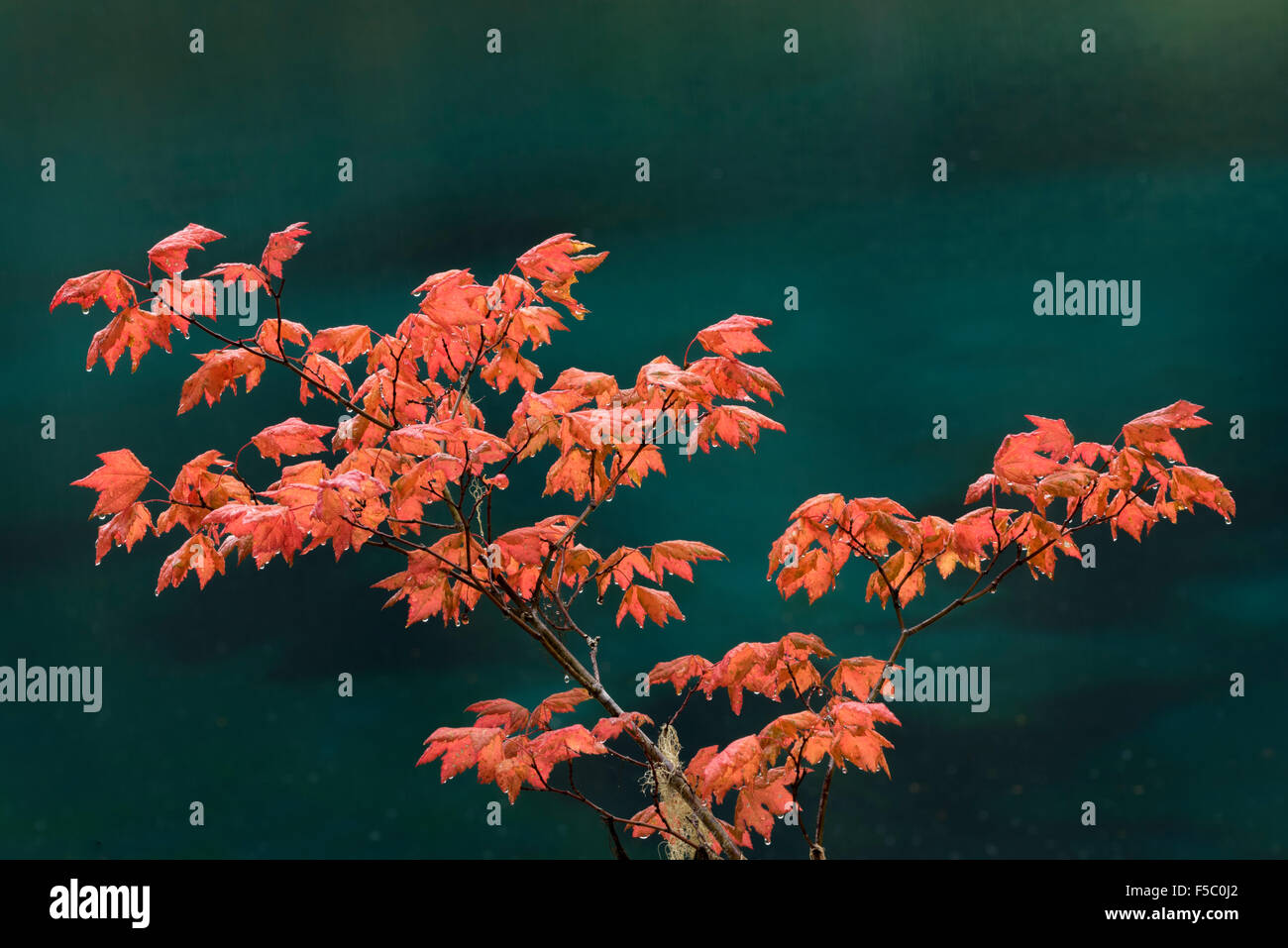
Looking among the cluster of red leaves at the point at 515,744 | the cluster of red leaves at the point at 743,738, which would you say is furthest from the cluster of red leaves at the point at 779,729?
the cluster of red leaves at the point at 515,744

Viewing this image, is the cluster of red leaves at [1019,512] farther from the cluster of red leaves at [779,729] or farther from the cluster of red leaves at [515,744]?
the cluster of red leaves at [515,744]

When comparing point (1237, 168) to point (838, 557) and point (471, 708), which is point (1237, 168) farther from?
point (471, 708)

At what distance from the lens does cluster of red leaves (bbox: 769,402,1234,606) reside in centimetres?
222

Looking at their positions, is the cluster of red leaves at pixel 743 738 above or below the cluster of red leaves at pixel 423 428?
below

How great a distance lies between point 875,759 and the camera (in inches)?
84.2

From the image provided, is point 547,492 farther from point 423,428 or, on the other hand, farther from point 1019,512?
point 1019,512

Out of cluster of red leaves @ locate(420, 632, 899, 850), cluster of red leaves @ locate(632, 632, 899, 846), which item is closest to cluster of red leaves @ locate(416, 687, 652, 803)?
cluster of red leaves @ locate(420, 632, 899, 850)

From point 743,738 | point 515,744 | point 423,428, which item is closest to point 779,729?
point 743,738

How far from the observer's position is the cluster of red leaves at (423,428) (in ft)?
6.67

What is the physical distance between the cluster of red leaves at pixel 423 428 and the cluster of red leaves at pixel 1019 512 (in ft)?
0.83

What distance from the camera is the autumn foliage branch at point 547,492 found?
2.09 metres

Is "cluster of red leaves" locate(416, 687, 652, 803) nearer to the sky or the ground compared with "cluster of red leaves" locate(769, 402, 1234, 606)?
nearer to the ground

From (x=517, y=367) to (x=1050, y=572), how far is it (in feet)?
4.67

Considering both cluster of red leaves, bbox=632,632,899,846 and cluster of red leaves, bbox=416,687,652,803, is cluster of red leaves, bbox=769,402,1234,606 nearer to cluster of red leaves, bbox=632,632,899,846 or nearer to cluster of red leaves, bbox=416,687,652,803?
cluster of red leaves, bbox=632,632,899,846
